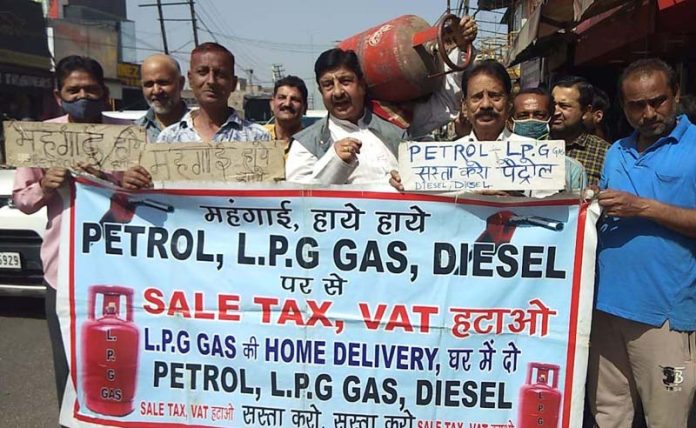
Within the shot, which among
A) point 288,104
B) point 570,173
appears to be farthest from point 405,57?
point 288,104

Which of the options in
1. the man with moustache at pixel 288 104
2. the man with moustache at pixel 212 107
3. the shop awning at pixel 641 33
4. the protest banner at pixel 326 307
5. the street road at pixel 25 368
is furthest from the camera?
the shop awning at pixel 641 33

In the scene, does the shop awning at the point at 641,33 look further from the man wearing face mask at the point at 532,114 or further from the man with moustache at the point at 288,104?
the man with moustache at the point at 288,104

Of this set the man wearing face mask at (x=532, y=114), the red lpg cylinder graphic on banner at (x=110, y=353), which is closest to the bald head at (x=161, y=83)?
the red lpg cylinder graphic on banner at (x=110, y=353)

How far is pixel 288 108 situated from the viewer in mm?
4117

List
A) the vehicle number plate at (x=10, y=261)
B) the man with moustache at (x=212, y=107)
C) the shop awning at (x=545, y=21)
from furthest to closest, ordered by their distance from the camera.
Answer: the shop awning at (x=545, y=21), the vehicle number plate at (x=10, y=261), the man with moustache at (x=212, y=107)

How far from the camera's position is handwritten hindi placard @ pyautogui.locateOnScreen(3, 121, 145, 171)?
2.48 m

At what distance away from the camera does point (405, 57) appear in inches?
107

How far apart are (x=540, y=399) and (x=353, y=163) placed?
120 cm

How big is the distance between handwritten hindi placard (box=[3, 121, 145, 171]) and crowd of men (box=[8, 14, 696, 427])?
0.06 m

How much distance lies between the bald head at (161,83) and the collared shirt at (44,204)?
0.76 meters

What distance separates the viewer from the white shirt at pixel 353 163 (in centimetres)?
254

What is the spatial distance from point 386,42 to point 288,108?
1.46m

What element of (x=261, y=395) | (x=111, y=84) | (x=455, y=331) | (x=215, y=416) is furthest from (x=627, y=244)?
(x=111, y=84)

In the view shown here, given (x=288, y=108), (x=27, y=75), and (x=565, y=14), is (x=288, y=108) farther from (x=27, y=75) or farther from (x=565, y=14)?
(x=27, y=75)
